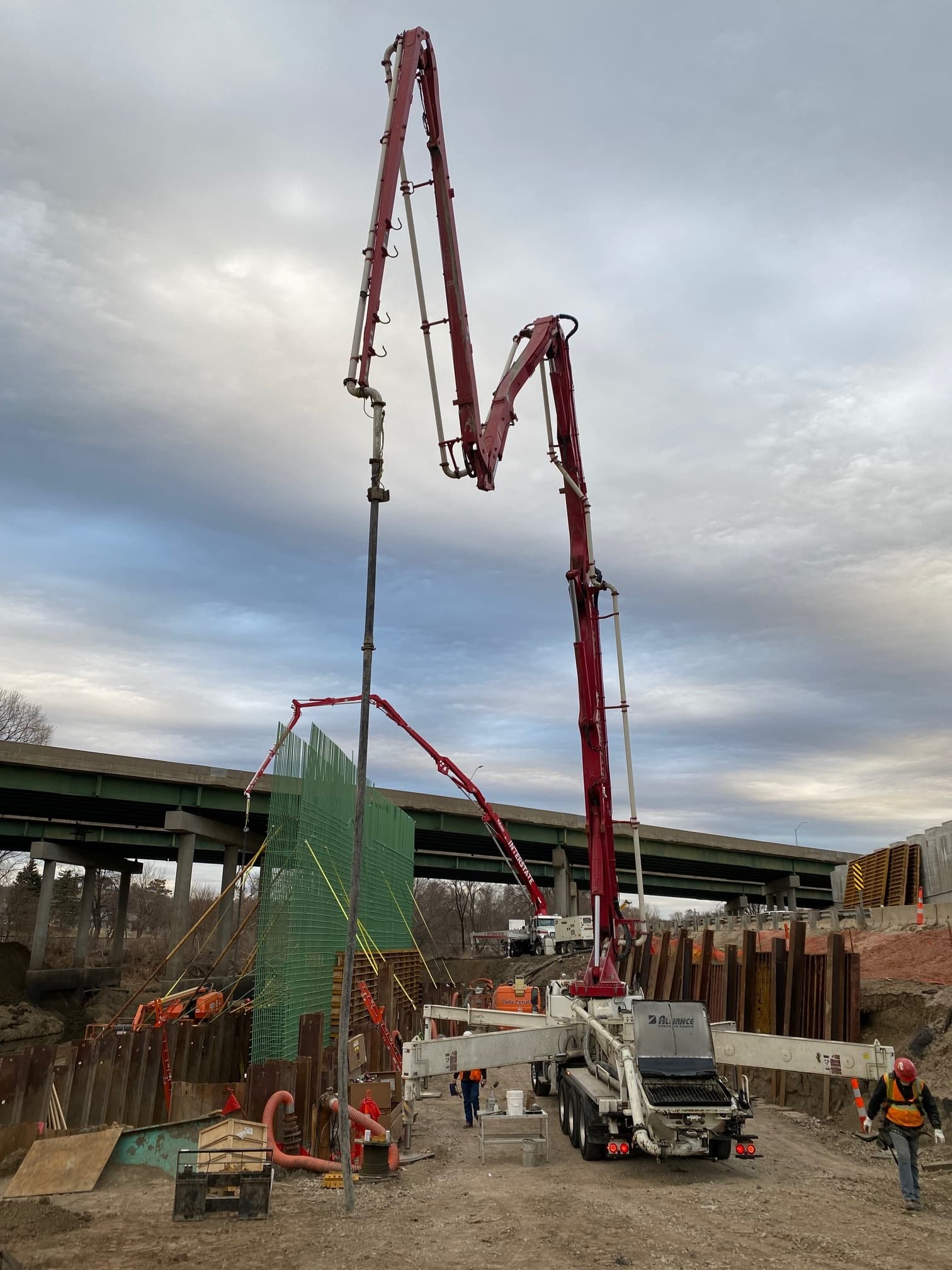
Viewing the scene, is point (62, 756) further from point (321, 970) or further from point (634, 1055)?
point (634, 1055)

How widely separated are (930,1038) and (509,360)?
45.8 ft

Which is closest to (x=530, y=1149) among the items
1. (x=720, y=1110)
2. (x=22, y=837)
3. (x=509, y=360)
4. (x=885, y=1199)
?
(x=720, y=1110)

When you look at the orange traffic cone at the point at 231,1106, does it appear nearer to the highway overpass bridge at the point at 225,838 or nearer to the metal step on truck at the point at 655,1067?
the metal step on truck at the point at 655,1067

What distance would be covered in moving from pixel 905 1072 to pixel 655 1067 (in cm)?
346

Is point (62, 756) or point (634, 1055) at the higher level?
point (62, 756)

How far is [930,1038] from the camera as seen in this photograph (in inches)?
621

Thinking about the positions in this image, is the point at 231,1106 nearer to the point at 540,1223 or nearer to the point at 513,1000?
the point at 540,1223

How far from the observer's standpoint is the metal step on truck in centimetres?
1143

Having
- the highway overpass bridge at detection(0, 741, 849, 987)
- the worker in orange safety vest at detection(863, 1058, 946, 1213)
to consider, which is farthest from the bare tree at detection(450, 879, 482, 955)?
the worker in orange safety vest at detection(863, 1058, 946, 1213)

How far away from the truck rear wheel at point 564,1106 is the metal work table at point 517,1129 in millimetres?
388

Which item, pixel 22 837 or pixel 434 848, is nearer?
pixel 22 837

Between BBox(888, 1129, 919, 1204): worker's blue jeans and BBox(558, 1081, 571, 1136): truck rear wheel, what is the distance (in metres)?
5.63

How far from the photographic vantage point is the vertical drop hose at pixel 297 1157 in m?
11.5

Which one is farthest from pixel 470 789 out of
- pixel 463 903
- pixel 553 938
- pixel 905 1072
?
pixel 463 903
